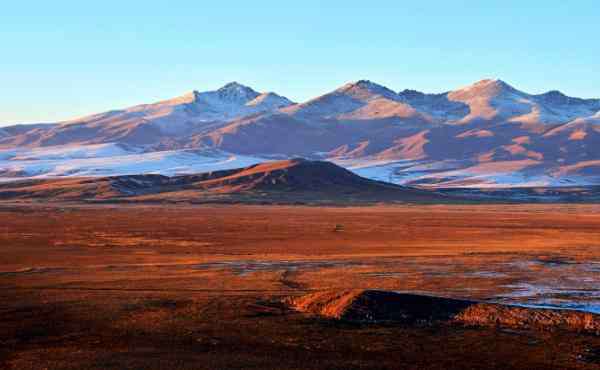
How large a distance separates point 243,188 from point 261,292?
110775mm

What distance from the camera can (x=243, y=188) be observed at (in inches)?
5512

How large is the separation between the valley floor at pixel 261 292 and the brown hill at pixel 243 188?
225ft

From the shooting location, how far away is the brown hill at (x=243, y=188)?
12975cm

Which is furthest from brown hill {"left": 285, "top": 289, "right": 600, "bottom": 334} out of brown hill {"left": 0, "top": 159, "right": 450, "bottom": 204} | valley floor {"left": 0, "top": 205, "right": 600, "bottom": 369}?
brown hill {"left": 0, "top": 159, "right": 450, "bottom": 204}

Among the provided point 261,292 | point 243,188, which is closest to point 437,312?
point 261,292

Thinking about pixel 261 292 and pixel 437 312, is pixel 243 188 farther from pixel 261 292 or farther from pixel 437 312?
pixel 437 312

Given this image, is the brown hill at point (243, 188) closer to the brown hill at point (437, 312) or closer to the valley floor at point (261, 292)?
the valley floor at point (261, 292)

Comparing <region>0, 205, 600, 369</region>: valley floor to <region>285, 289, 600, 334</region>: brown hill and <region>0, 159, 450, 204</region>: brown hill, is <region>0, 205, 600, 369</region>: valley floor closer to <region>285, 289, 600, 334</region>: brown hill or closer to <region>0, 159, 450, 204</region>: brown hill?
<region>285, 289, 600, 334</region>: brown hill

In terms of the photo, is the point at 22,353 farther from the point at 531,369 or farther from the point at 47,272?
the point at 47,272

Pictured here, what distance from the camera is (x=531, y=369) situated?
18.8 m

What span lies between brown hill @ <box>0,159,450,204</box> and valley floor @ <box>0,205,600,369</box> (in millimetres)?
68472

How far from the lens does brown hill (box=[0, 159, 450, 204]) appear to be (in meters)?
130

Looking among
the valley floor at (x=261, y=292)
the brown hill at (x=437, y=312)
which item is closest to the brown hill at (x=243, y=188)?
the valley floor at (x=261, y=292)

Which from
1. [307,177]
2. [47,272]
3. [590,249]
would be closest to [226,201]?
[307,177]
